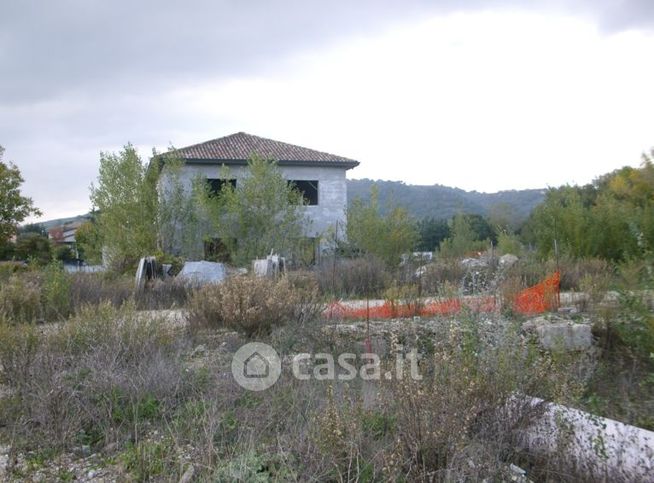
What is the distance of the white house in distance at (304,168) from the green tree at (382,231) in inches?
164

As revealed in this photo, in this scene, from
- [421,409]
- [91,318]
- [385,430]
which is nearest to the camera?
[421,409]

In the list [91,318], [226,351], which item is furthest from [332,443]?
[91,318]

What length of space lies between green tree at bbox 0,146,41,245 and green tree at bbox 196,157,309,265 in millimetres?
10924

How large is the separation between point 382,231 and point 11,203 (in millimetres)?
17644

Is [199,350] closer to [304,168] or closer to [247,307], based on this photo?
[247,307]

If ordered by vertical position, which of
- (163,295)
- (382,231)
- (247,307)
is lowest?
(163,295)

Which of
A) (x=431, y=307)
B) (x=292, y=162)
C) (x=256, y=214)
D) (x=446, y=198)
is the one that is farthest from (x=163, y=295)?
(x=446, y=198)

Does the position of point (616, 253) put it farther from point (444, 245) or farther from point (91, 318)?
point (91, 318)

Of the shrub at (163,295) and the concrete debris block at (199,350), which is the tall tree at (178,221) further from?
the concrete debris block at (199,350)

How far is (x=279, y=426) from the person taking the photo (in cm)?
368

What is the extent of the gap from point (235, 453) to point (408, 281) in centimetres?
844

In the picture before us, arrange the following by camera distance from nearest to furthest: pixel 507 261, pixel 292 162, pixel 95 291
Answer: pixel 95 291 < pixel 507 261 < pixel 292 162

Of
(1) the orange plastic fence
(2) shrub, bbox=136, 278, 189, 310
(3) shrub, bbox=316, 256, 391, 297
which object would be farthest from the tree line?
(1) the orange plastic fence

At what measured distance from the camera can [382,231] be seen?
61.3ft
